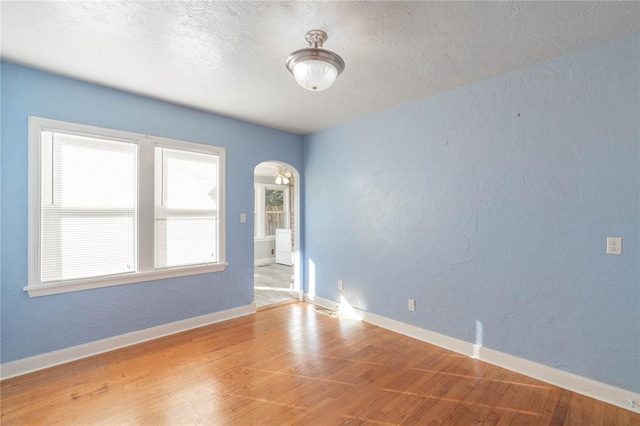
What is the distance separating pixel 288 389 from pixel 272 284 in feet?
11.4

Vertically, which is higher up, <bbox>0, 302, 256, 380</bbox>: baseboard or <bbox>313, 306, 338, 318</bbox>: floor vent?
<bbox>0, 302, 256, 380</bbox>: baseboard

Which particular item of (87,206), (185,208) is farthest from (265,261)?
(87,206)

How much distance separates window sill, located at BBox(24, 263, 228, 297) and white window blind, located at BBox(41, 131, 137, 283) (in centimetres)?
6

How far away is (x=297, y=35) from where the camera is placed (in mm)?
2043

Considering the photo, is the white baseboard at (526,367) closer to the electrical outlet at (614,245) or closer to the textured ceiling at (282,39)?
the electrical outlet at (614,245)

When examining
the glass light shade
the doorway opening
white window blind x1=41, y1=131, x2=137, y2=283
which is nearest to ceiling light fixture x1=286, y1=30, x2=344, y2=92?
the glass light shade

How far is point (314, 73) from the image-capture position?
1.98 meters

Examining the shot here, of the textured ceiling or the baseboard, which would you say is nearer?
the textured ceiling

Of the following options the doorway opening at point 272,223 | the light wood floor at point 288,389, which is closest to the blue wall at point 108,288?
the light wood floor at point 288,389

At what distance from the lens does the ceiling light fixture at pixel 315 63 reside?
6.27ft

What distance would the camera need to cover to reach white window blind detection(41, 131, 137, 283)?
8.61ft

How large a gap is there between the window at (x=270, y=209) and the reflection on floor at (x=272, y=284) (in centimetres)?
106

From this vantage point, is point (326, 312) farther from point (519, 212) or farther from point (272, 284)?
point (519, 212)

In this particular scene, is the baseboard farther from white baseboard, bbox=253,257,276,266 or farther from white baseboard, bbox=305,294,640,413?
white baseboard, bbox=253,257,276,266
